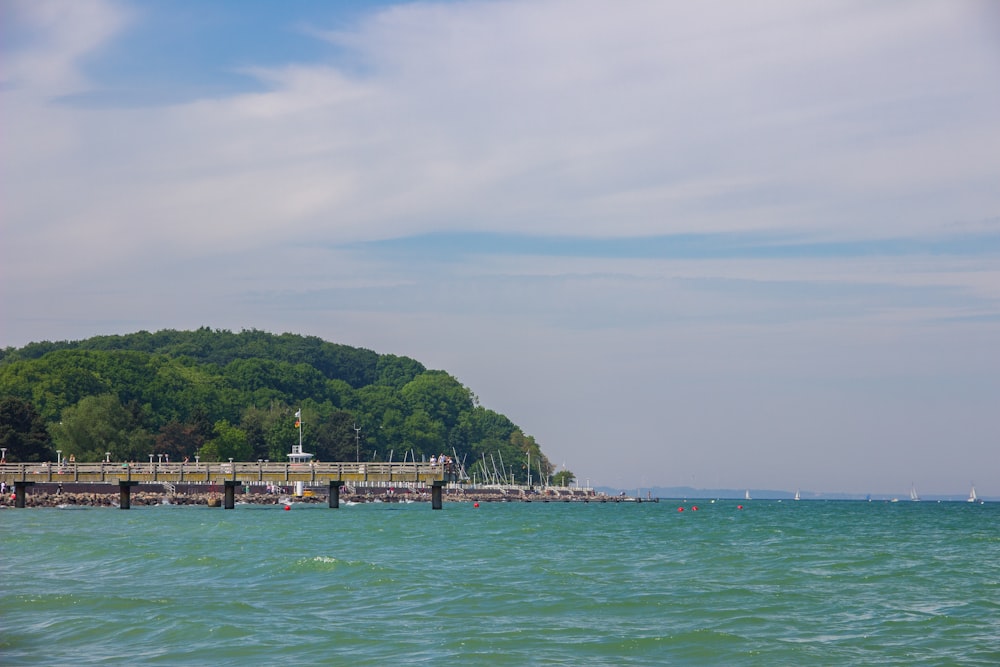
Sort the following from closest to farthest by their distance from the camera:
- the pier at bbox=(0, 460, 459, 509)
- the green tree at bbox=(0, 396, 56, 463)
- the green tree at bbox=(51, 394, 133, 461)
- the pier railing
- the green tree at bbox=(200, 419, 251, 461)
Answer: the pier railing → the pier at bbox=(0, 460, 459, 509) → the green tree at bbox=(0, 396, 56, 463) → the green tree at bbox=(51, 394, 133, 461) → the green tree at bbox=(200, 419, 251, 461)

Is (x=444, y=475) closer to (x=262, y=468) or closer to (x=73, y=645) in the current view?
(x=262, y=468)

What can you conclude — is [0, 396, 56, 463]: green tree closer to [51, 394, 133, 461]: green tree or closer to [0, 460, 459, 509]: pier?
[51, 394, 133, 461]: green tree

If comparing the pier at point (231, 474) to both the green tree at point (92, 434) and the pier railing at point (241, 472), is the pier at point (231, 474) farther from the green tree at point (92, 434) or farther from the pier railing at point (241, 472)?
the green tree at point (92, 434)

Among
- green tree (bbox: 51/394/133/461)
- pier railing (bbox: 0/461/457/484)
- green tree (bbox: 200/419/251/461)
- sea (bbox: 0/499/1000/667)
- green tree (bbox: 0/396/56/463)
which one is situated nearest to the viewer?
sea (bbox: 0/499/1000/667)

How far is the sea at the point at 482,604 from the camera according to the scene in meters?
24.7

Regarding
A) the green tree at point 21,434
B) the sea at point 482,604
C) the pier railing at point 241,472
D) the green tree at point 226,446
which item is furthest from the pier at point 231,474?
the green tree at point 226,446

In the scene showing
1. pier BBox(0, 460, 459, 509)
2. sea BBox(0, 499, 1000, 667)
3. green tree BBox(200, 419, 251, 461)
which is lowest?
sea BBox(0, 499, 1000, 667)

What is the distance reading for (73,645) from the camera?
25.1 m

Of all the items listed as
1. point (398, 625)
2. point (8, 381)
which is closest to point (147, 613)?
point (398, 625)

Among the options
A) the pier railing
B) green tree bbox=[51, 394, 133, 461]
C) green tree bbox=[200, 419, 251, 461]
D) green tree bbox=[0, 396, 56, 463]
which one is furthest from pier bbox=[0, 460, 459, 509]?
green tree bbox=[200, 419, 251, 461]

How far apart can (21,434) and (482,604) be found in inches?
4775

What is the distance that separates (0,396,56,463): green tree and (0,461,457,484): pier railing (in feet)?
91.2

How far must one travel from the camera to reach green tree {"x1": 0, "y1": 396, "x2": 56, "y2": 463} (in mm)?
136500

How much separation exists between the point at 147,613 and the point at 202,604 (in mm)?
1807
